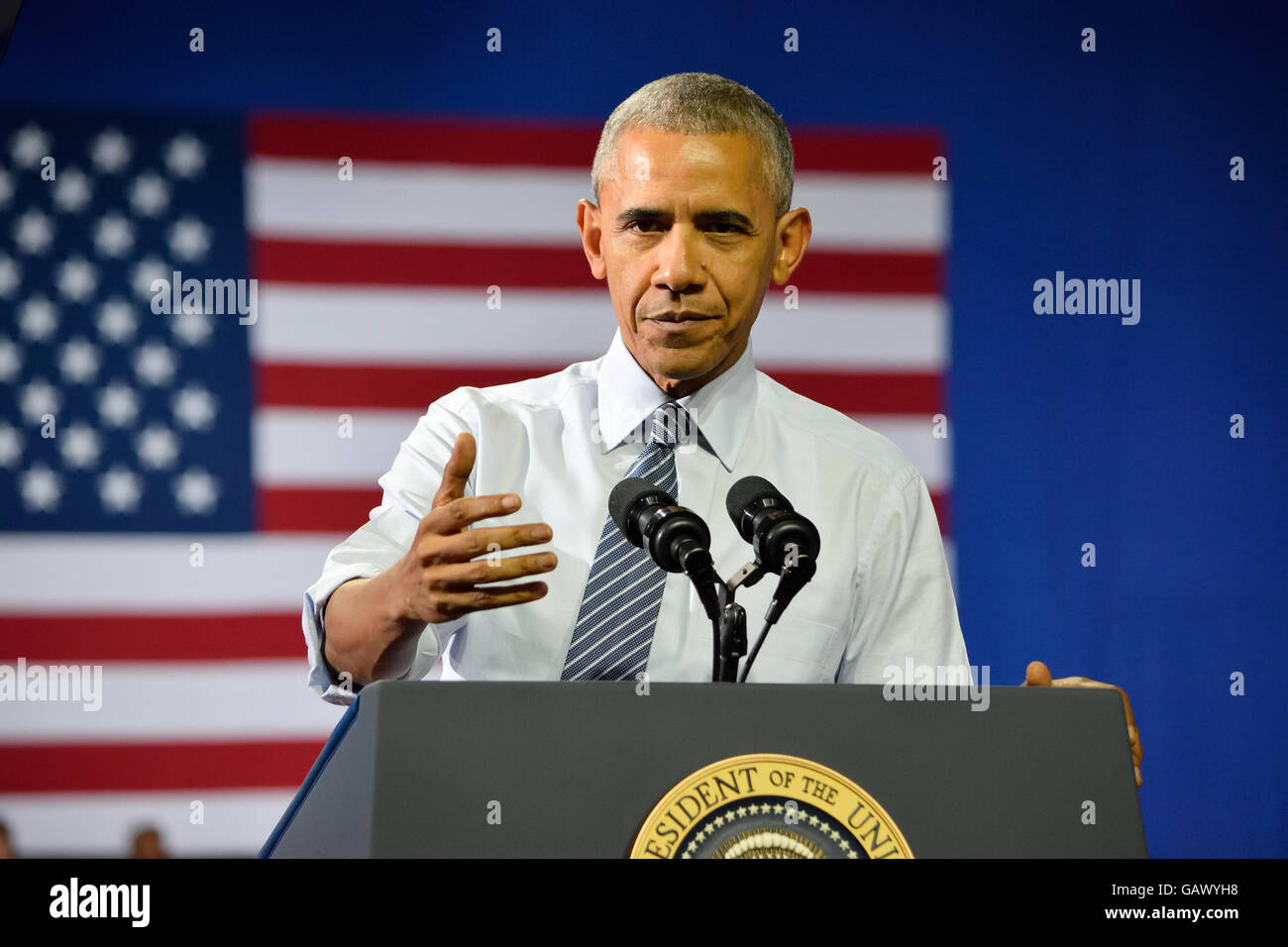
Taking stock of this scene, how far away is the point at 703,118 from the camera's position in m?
1.58

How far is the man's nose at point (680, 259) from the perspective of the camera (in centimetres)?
155

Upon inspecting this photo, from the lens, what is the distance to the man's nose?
5.09 ft

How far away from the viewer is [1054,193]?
10.1 feet

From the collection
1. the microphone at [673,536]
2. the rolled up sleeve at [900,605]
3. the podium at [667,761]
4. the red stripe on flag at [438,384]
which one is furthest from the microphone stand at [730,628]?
the red stripe on flag at [438,384]

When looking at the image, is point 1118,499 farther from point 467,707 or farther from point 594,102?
point 467,707

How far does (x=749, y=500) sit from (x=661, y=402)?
23.6 inches

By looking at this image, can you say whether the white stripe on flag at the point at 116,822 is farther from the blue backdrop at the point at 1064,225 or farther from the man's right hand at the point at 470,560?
the man's right hand at the point at 470,560

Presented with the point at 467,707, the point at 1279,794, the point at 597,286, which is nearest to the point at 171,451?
the point at 597,286

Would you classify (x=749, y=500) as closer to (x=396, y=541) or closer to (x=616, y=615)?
(x=616, y=615)

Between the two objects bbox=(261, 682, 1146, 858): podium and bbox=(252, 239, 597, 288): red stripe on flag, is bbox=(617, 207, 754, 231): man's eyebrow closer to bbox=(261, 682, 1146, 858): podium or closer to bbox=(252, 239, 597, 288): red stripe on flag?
bbox=(261, 682, 1146, 858): podium
